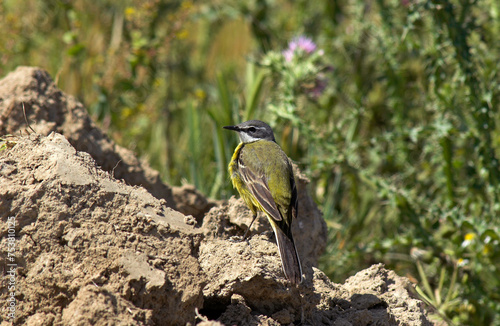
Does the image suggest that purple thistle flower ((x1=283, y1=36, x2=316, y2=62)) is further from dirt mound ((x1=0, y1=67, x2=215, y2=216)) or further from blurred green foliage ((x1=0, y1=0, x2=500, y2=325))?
dirt mound ((x1=0, y1=67, x2=215, y2=216))

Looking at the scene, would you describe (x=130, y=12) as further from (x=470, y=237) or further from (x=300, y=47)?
(x=470, y=237)

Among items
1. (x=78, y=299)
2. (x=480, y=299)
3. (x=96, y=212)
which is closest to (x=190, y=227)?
(x=96, y=212)

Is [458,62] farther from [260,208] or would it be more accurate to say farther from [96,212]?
[96,212]

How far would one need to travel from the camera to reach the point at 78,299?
234cm

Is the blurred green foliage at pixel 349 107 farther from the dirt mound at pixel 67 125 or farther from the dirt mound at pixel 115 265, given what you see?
the dirt mound at pixel 115 265

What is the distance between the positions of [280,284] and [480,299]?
238cm

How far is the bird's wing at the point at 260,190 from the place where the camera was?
3461mm

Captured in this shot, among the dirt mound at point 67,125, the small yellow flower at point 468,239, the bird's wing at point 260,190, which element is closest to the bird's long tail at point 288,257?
the bird's wing at point 260,190

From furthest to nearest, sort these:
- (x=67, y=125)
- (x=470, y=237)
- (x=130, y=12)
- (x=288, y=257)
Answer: (x=130, y=12)
(x=470, y=237)
(x=67, y=125)
(x=288, y=257)

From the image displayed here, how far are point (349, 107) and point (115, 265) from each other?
489 centimetres

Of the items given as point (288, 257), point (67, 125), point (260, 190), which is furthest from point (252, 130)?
point (288, 257)

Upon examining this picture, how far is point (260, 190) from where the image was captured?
3.75m

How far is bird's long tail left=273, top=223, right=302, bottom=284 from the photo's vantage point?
9.29ft

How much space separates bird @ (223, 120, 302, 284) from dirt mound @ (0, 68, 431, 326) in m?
0.19
